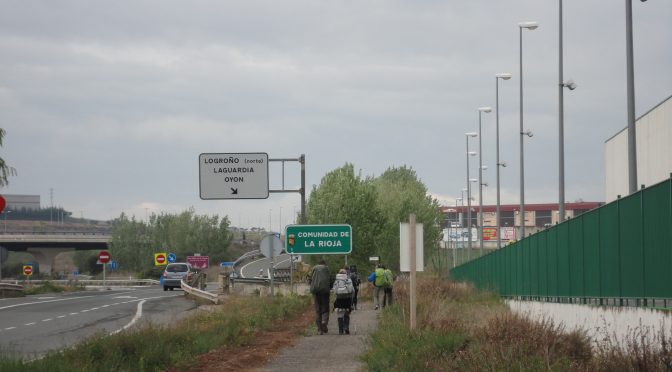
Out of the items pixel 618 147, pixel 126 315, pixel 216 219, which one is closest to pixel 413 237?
pixel 126 315

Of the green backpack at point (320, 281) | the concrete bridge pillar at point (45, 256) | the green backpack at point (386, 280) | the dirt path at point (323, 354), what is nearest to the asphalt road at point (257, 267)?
the concrete bridge pillar at point (45, 256)

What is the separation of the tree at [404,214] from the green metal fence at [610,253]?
4520 centimetres

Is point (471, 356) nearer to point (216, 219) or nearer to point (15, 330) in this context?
point (15, 330)

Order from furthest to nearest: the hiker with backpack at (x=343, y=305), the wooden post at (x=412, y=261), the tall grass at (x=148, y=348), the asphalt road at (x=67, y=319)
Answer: the asphalt road at (x=67, y=319) → the hiker with backpack at (x=343, y=305) → the wooden post at (x=412, y=261) → the tall grass at (x=148, y=348)

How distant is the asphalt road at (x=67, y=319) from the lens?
24.4 meters

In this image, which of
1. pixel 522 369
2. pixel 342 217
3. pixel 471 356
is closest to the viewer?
pixel 522 369

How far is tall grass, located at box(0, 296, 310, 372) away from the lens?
1386 centimetres

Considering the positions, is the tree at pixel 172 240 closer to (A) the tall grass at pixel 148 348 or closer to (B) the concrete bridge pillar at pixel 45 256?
(B) the concrete bridge pillar at pixel 45 256

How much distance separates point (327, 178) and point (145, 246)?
219 feet

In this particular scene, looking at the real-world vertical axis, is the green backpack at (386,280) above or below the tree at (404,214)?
below

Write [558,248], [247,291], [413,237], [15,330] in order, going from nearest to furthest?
[413,237] → [558,248] → [15,330] → [247,291]

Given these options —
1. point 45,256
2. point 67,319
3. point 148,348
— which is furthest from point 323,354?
point 45,256

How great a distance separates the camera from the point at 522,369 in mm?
10227

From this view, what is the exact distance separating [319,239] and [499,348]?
23.5 m
